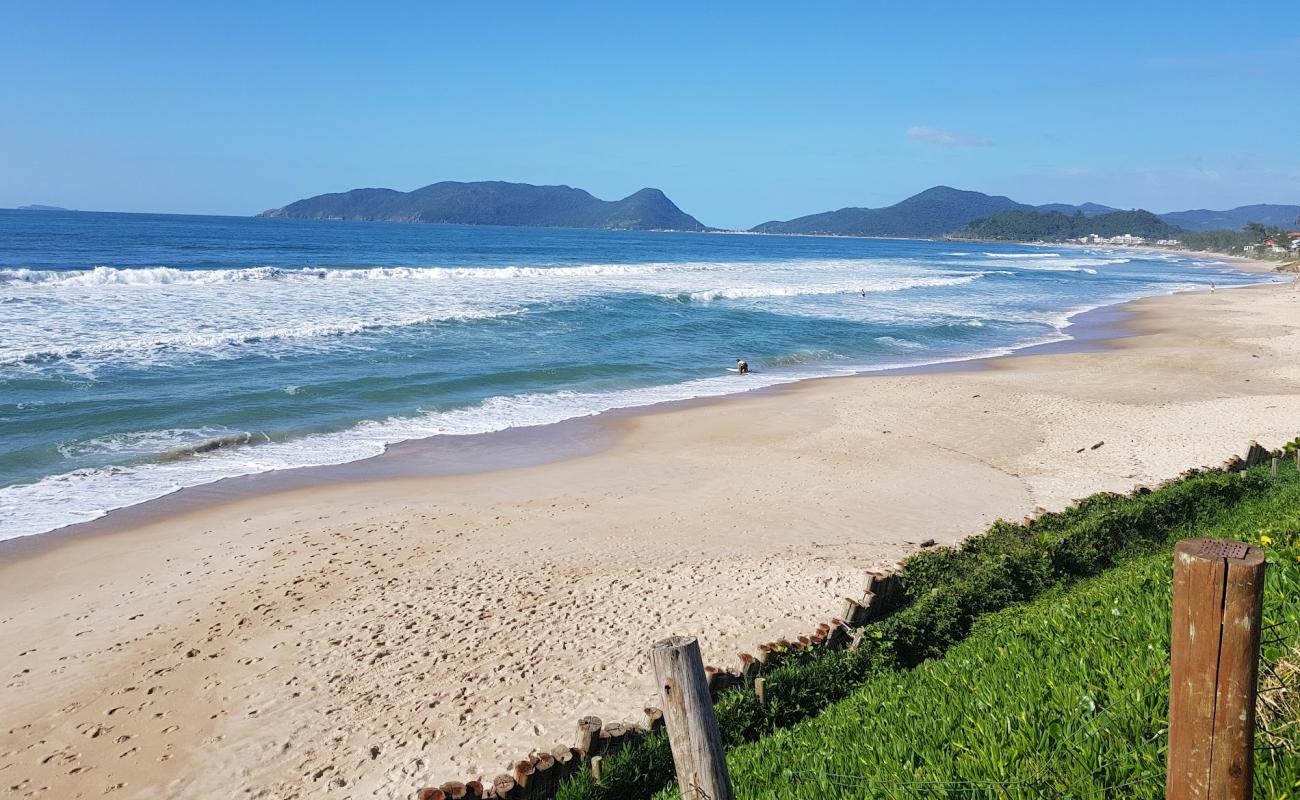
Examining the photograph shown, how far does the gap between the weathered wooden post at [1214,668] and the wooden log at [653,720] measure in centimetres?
364

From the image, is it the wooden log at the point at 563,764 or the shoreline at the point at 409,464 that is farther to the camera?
the shoreline at the point at 409,464

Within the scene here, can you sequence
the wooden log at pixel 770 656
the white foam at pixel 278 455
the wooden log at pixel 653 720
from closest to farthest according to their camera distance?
the wooden log at pixel 653 720, the wooden log at pixel 770 656, the white foam at pixel 278 455

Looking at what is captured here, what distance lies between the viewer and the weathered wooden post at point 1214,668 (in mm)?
2213

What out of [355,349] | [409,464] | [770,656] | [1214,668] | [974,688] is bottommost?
[409,464]

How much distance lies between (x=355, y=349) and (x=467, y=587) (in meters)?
17.3

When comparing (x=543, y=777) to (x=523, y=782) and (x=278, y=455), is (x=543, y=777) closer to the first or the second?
(x=523, y=782)

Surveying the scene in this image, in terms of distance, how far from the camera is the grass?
3.48 meters

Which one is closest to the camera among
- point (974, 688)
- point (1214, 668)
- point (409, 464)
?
point (1214, 668)

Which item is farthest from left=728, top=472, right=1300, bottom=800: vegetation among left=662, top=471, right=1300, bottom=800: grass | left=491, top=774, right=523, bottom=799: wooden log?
left=491, top=774, right=523, bottom=799: wooden log

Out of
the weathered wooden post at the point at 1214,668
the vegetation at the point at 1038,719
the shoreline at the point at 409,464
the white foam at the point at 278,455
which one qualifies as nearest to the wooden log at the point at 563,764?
the vegetation at the point at 1038,719

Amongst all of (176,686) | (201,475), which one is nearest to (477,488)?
(201,475)

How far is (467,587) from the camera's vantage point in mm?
9078

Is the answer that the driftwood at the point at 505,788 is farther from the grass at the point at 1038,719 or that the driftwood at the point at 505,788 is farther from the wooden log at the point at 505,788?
the grass at the point at 1038,719

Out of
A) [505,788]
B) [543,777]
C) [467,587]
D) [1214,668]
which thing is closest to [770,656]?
[543,777]
